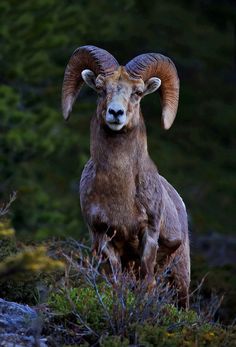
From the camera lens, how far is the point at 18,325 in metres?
10.8

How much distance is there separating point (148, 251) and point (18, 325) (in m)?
2.31

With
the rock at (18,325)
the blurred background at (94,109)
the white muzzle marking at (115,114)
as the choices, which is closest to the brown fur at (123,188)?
the white muzzle marking at (115,114)

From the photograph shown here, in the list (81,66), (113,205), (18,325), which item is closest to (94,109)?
(81,66)

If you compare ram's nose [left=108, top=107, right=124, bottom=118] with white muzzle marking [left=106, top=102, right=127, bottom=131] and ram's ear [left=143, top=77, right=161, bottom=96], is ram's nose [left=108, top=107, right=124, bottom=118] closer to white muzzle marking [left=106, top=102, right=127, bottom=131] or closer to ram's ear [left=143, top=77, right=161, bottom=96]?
white muzzle marking [left=106, top=102, right=127, bottom=131]

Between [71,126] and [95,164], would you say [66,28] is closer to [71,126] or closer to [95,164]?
[71,126]

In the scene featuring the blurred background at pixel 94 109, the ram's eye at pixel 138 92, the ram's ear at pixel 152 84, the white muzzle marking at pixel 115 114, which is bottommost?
the blurred background at pixel 94 109

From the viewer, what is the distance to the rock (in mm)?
10242

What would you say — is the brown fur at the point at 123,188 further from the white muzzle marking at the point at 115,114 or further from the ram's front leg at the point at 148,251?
the white muzzle marking at the point at 115,114

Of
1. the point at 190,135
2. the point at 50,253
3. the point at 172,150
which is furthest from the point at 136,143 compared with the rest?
the point at 190,135

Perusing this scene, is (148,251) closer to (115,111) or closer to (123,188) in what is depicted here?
(123,188)

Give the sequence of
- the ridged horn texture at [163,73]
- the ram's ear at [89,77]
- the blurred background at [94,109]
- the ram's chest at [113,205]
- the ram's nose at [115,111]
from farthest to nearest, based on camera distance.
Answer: the blurred background at [94,109] < the ram's ear at [89,77] < the ridged horn texture at [163,73] < the ram's chest at [113,205] < the ram's nose at [115,111]

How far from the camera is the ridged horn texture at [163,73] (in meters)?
13.2

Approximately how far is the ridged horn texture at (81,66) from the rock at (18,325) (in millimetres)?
2754

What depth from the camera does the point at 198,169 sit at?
35.0 m
